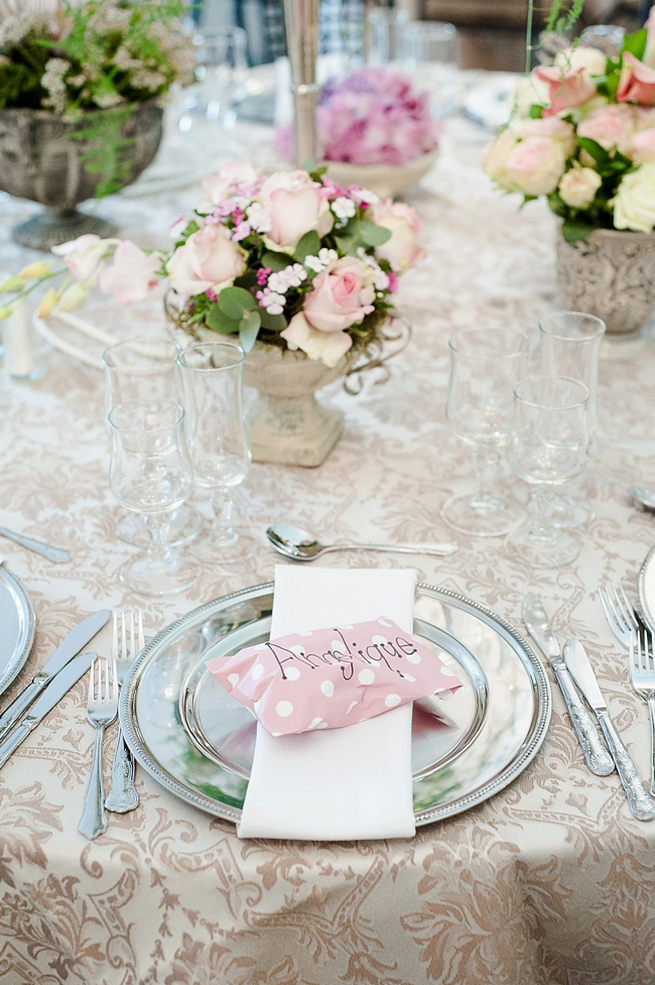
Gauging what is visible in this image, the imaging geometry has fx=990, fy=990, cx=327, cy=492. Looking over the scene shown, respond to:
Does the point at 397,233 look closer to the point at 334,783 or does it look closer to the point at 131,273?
the point at 131,273

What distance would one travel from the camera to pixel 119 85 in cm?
157

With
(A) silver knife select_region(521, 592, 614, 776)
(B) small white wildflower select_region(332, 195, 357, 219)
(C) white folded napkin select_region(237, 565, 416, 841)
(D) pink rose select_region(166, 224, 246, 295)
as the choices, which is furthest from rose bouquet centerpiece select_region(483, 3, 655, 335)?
(C) white folded napkin select_region(237, 565, 416, 841)

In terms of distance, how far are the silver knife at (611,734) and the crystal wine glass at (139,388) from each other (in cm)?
41

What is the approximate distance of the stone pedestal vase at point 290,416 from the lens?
3.72ft

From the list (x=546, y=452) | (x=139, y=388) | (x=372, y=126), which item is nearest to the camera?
(x=546, y=452)

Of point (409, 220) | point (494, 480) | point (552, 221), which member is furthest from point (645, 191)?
point (552, 221)

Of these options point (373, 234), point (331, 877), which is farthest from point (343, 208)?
point (331, 877)

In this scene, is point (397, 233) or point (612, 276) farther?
point (612, 276)

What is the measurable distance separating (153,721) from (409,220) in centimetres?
67

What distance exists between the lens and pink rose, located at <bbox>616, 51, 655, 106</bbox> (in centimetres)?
125

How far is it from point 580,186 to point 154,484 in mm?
704

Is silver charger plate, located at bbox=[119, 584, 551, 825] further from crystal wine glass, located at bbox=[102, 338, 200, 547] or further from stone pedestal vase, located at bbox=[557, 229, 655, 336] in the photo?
stone pedestal vase, located at bbox=[557, 229, 655, 336]

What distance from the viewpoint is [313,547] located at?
101 centimetres

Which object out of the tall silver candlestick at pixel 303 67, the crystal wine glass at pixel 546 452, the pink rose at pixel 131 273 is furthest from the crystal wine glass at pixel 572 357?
the tall silver candlestick at pixel 303 67
